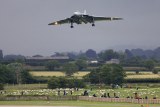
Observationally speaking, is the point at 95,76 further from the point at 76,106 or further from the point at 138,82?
the point at 76,106

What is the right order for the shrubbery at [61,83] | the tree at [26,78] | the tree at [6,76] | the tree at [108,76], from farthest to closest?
the tree at [26,78] < the tree at [6,76] < the tree at [108,76] < the shrubbery at [61,83]

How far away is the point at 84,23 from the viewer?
10869 centimetres

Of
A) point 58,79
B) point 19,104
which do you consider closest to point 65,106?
point 19,104

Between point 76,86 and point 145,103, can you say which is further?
point 76,86

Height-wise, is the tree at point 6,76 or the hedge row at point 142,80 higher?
the tree at point 6,76

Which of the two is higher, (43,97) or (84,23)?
(84,23)

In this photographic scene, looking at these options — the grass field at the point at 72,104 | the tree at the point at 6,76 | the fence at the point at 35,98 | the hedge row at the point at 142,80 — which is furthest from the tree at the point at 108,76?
the grass field at the point at 72,104

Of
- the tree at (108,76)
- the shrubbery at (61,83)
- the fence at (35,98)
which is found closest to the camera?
the fence at (35,98)

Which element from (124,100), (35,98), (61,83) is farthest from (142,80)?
(124,100)

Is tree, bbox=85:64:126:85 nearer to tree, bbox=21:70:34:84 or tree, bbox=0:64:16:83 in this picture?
tree, bbox=21:70:34:84

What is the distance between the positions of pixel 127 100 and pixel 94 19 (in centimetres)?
2544

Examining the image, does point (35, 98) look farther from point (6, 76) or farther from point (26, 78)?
point (6, 76)

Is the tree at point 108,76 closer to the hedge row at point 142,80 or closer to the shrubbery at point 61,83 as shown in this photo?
the hedge row at point 142,80

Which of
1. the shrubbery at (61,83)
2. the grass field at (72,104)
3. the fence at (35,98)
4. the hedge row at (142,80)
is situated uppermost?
the hedge row at (142,80)
